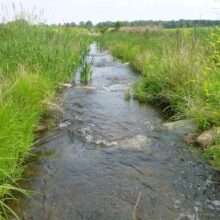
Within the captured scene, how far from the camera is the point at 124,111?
24.1ft

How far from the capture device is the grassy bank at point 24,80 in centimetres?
402

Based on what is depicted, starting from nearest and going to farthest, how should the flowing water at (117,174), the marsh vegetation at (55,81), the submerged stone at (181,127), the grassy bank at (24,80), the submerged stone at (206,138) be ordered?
the flowing water at (117,174), the grassy bank at (24,80), the marsh vegetation at (55,81), the submerged stone at (206,138), the submerged stone at (181,127)

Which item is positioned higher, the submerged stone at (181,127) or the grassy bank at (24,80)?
the grassy bank at (24,80)

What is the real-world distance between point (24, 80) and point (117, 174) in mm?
2934

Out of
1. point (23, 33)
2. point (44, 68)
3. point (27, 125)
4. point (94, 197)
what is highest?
point (23, 33)

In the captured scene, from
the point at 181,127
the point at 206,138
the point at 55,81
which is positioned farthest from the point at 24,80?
the point at 206,138

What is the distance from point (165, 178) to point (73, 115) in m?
3.18

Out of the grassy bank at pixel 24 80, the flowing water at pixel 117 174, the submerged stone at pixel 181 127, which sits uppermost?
the grassy bank at pixel 24 80

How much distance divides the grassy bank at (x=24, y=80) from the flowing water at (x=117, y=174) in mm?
315

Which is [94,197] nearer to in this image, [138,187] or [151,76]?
[138,187]

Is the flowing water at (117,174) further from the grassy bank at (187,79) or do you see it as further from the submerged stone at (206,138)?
the grassy bank at (187,79)

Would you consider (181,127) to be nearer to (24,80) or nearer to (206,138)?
(206,138)

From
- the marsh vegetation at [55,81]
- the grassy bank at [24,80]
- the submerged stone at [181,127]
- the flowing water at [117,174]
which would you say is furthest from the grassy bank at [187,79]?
the grassy bank at [24,80]

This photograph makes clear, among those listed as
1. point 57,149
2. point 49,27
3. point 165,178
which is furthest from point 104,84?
point 165,178
